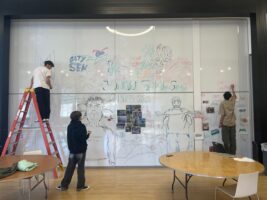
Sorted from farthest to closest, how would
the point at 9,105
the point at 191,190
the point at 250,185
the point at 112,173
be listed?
the point at 9,105 → the point at 112,173 → the point at 191,190 → the point at 250,185

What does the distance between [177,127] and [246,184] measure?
2.80 metres

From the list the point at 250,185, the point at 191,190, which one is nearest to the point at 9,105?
the point at 191,190

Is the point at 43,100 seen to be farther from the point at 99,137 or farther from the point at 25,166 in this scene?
the point at 25,166

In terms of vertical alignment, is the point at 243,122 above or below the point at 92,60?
below

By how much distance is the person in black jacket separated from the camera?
12.9 feet

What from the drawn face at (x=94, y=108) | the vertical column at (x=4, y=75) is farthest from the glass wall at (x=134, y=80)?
the vertical column at (x=4, y=75)

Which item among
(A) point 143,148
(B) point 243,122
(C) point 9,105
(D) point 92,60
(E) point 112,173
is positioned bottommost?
(E) point 112,173

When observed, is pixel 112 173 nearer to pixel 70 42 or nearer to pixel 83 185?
pixel 83 185

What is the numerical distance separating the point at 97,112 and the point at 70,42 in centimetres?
177

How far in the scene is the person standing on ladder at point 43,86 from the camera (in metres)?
4.90

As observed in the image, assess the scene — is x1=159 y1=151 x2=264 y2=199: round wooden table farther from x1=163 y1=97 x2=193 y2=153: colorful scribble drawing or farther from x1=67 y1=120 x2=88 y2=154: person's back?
x1=163 y1=97 x2=193 y2=153: colorful scribble drawing

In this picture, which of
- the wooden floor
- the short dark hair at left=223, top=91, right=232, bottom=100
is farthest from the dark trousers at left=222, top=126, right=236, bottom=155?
the wooden floor

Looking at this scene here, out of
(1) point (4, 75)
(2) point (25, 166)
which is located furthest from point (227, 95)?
(1) point (4, 75)

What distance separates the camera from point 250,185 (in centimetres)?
273
